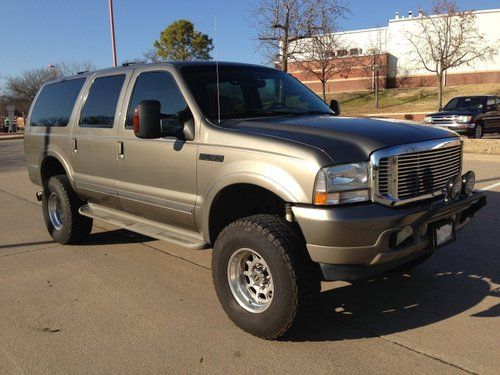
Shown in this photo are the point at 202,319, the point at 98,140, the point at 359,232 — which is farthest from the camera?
the point at 98,140

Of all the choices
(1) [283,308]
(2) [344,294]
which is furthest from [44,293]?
(2) [344,294]

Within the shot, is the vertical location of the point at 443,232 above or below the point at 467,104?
below

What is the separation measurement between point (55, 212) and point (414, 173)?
449cm

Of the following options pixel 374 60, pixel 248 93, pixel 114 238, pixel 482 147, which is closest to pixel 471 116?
pixel 482 147

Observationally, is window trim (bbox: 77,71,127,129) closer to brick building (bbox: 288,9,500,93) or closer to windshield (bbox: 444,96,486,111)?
windshield (bbox: 444,96,486,111)

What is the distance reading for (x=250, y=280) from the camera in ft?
11.9

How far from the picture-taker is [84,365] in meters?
3.16

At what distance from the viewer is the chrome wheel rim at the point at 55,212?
609cm

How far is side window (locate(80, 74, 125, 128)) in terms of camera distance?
196 inches

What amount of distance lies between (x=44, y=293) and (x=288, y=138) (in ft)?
8.67

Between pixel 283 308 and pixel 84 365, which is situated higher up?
pixel 283 308

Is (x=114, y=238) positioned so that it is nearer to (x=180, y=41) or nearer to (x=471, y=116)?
(x=471, y=116)

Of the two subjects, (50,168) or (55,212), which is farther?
(50,168)

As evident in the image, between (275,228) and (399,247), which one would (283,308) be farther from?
(399,247)
